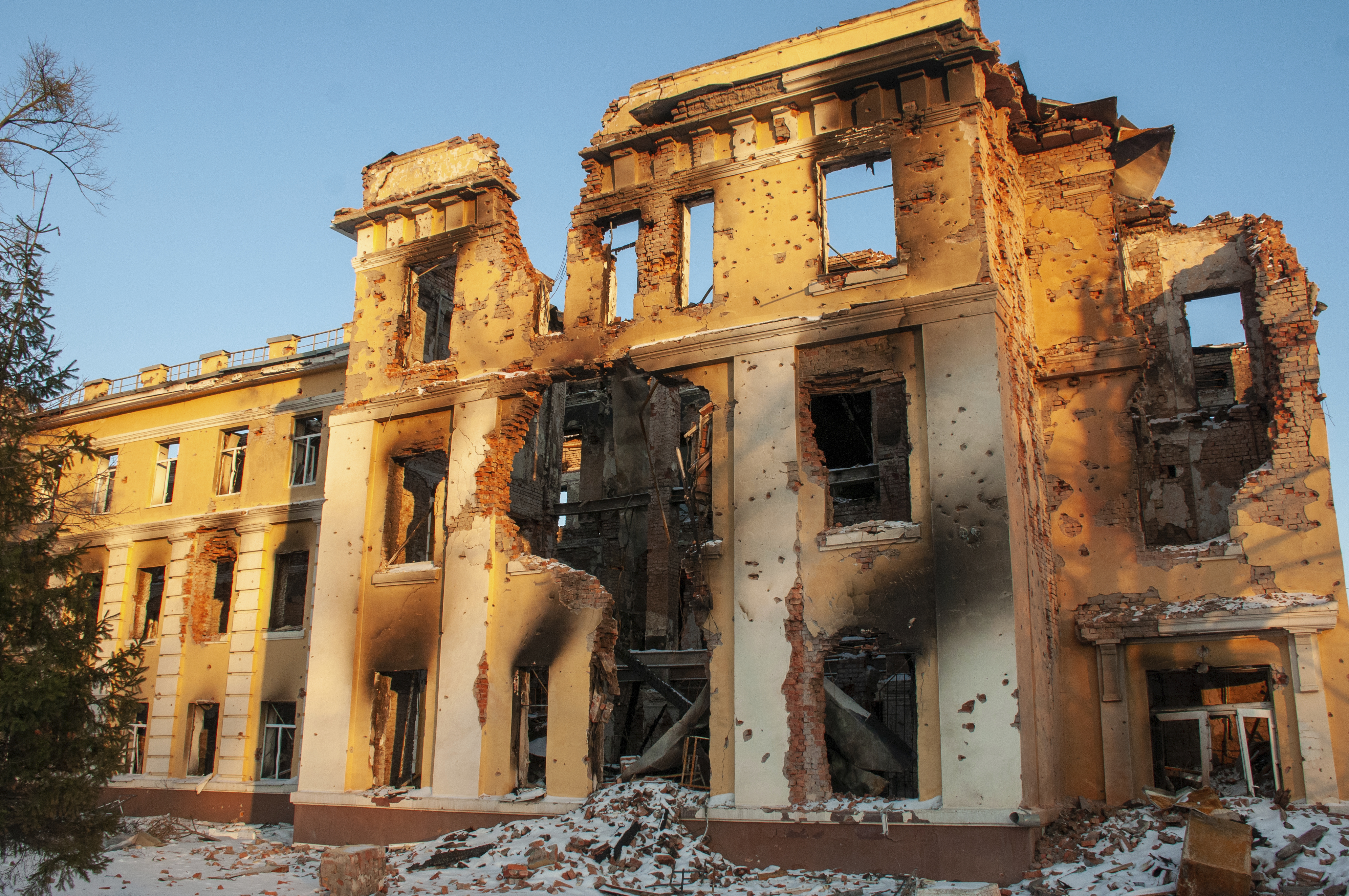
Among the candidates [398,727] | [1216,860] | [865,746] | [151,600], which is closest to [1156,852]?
[1216,860]

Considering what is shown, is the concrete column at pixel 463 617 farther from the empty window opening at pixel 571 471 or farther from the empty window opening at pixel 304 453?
the empty window opening at pixel 571 471

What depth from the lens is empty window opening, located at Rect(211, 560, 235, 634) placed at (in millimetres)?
20250

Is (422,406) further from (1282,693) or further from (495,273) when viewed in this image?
(1282,693)

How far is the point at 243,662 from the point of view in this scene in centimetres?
1858

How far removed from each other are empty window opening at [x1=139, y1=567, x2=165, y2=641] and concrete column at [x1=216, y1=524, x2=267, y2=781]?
241 centimetres

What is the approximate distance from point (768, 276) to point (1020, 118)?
447 cm

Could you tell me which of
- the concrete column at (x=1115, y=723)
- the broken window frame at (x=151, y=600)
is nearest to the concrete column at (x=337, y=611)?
the broken window frame at (x=151, y=600)

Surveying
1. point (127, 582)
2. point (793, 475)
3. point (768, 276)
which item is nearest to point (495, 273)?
point (768, 276)

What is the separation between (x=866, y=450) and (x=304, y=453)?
36.9 feet

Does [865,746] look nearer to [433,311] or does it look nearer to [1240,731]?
[1240,731]

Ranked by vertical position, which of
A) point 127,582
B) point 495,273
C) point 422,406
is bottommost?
point 127,582

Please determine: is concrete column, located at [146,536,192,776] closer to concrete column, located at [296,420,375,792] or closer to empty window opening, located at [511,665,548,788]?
concrete column, located at [296,420,375,792]

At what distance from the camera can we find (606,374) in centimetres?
1451

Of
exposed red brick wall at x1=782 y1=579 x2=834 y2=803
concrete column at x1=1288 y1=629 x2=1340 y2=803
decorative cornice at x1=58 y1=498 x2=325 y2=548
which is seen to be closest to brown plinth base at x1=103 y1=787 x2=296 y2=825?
decorative cornice at x1=58 y1=498 x2=325 y2=548
